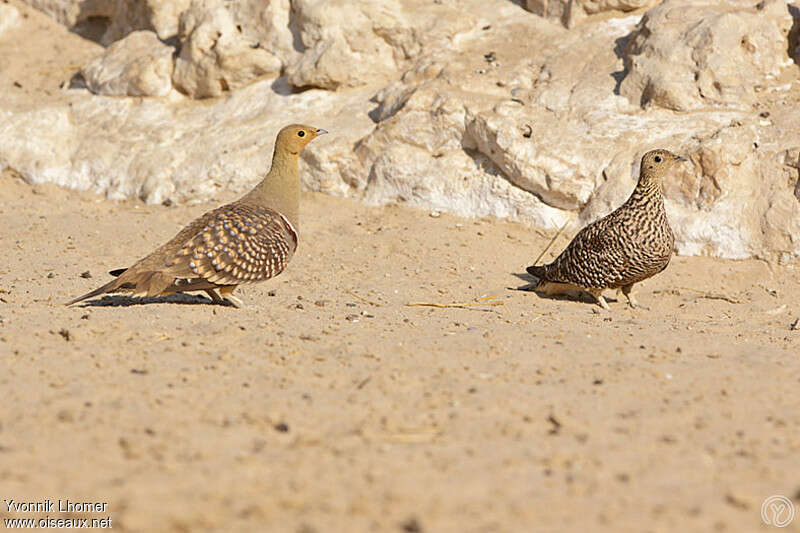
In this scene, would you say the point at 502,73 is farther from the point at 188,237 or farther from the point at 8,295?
the point at 8,295

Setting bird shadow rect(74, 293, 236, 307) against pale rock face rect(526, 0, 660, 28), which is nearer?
bird shadow rect(74, 293, 236, 307)

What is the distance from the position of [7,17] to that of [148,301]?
28.1ft

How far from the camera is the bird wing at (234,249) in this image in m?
5.36

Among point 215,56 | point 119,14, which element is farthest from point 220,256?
point 119,14

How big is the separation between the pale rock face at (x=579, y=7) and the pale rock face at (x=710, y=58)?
2.89 feet

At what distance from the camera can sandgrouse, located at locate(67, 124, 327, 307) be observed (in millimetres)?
5281

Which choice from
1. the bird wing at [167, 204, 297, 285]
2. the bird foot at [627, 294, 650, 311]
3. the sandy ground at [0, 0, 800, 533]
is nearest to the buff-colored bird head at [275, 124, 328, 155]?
the bird wing at [167, 204, 297, 285]

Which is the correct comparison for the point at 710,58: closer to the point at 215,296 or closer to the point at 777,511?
the point at 215,296

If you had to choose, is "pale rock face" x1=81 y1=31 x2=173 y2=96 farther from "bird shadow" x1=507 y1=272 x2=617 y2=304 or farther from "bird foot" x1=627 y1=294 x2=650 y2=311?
"bird foot" x1=627 y1=294 x2=650 y2=311

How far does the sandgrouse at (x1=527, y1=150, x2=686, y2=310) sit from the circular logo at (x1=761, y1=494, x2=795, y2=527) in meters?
3.83

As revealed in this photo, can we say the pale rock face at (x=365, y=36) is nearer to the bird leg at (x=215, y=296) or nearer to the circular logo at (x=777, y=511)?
the bird leg at (x=215, y=296)

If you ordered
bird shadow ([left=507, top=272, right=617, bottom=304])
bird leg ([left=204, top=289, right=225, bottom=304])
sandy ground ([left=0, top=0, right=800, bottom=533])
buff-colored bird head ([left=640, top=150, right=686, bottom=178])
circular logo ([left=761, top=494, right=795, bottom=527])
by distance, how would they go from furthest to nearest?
bird shadow ([left=507, top=272, right=617, bottom=304])
buff-colored bird head ([left=640, top=150, right=686, bottom=178])
bird leg ([left=204, top=289, right=225, bottom=304])
sandy ground ([left=0, top=0, right=800, bottom=533])
circular logo ([left=761, top=494, right=795, bottom=527])

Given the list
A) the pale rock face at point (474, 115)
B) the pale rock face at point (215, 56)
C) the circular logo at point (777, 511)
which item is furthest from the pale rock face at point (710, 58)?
the circular logo at point (777, 511)

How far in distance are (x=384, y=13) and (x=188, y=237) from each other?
15.9ft
